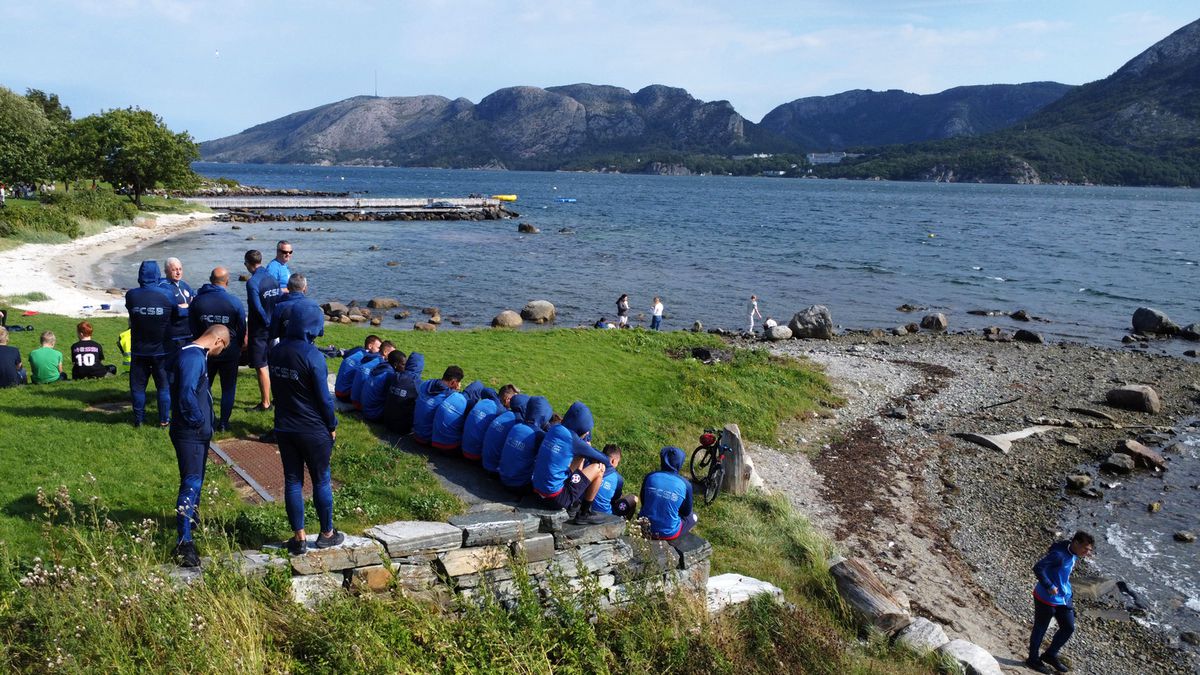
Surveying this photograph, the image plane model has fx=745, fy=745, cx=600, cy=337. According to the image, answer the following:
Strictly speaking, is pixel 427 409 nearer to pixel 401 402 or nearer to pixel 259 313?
pixel 401 402

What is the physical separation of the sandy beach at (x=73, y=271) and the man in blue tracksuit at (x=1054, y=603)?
25.7 m

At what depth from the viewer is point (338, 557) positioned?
7.06 m

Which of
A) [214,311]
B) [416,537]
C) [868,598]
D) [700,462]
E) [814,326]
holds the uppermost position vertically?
[214,311]

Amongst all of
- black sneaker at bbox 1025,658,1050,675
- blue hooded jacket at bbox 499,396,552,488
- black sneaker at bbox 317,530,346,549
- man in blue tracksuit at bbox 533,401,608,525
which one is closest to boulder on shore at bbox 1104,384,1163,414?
black sneaker at bbox 1025,658,1050,675

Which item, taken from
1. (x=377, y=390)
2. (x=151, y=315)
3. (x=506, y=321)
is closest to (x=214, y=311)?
(x=151, y=315)

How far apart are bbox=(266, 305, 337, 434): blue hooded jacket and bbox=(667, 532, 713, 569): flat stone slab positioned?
14.3ft

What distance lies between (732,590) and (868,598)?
7.08ft

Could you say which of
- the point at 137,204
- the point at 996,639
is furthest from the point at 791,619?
the point at 137,204

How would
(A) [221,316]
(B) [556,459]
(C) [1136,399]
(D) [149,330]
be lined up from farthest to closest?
(C) [1136,399]
(D) [149,330]
(A) [221,316]
(B) [556,459]

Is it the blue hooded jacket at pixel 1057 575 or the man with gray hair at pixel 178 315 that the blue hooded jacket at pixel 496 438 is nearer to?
the man with gray hair at pixel 178 315

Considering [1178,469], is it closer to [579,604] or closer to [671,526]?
[671,526]

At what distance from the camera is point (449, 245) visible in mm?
62594

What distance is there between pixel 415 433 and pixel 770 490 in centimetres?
657

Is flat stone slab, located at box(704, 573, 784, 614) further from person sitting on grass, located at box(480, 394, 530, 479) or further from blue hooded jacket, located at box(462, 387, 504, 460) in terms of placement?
blue hooded jacket, located at box(462, 387, 504, 460)
